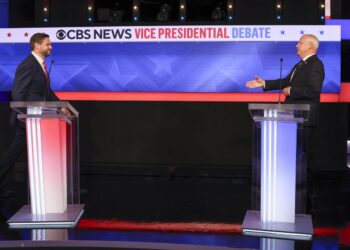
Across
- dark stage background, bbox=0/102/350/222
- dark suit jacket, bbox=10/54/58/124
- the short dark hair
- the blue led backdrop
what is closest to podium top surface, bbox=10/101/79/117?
dark suit jacket, bbox=10/54/58/124

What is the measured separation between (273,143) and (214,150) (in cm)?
236

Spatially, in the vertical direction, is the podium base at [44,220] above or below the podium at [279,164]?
below

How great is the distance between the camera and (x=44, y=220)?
347 centimetres

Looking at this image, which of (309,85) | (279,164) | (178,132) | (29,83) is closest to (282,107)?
(279,164)

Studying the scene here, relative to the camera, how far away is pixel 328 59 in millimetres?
5609

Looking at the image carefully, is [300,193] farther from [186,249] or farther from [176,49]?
[176,49]

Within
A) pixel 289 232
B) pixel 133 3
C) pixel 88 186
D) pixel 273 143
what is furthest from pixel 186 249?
pixel 133 3

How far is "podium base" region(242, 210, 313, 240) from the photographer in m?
3.17

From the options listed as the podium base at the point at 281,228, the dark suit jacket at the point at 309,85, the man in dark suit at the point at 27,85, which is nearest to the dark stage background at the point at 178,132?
the man in dark suit at the point at 27,85

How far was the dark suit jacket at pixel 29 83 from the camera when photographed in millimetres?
4098

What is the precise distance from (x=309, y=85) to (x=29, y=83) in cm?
231

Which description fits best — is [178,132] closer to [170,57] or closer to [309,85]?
[170,57]

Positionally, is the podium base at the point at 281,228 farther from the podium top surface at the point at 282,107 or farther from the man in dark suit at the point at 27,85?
the man in dark suit at the point at 27,85

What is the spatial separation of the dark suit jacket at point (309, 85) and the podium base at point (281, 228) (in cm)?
110
